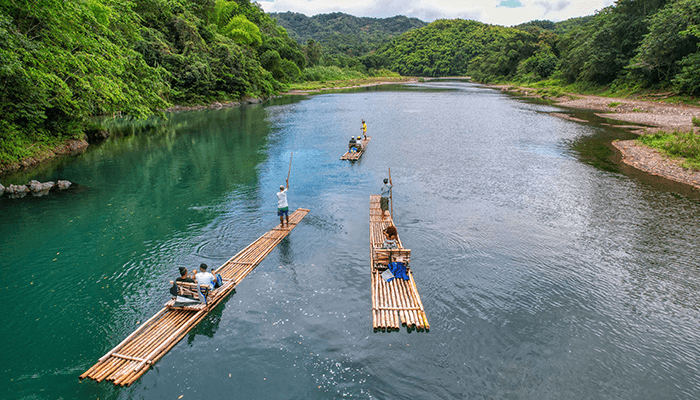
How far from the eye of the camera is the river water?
31.8 ft

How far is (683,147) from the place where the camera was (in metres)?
28.5

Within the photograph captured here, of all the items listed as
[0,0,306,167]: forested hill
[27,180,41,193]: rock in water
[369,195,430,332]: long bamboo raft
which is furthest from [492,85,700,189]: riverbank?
[27,180,41,193]: rock in water

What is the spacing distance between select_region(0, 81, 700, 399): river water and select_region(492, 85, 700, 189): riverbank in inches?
74.9

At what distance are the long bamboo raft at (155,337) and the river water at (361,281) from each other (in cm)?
30

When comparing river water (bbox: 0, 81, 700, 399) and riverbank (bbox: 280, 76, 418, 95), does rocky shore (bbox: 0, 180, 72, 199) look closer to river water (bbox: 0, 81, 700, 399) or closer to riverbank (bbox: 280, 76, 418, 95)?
river water (bbox: 0, 81, 700, 399)

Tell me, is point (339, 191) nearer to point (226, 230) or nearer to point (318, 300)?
point (226, 230)

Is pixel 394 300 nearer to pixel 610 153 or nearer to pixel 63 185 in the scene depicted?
pixel 63 185

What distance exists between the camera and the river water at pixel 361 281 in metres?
9.70

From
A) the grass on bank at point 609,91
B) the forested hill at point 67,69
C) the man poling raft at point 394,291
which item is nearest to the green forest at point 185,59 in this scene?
the forested hill at point 67,69

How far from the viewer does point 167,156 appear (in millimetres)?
33938

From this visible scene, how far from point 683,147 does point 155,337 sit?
123ft

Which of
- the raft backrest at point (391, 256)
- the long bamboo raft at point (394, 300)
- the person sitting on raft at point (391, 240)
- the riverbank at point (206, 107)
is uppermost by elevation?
the riverbank at point (206, 107)

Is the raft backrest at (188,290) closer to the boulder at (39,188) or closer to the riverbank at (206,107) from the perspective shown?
the boulder at (39,188)

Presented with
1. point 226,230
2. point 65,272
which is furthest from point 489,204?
point 65,272
